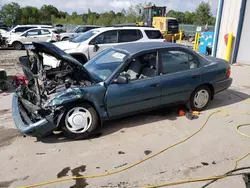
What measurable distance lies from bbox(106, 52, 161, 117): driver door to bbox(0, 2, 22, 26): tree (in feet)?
153

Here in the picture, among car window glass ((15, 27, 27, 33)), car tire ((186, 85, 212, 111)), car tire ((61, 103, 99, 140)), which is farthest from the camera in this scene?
car window glass ((15, 27, 27, 33))

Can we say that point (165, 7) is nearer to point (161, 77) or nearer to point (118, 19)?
point (161, 77)

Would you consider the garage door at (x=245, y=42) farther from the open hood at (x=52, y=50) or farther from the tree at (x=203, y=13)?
the tree at (x=203, y=13)

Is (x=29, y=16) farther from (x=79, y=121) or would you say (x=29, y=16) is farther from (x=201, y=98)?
(x=79, y=121)

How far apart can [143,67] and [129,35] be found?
5.01m

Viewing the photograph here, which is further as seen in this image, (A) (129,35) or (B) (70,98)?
(A) (129,35)

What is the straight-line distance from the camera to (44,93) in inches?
157

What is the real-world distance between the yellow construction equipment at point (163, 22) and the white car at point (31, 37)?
954cm

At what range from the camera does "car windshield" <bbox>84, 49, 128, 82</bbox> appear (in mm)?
4301

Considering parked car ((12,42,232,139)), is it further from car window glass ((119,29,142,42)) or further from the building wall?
the building wall

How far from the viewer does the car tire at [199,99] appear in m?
4.97

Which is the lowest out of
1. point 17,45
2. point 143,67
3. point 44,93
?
point 17,45

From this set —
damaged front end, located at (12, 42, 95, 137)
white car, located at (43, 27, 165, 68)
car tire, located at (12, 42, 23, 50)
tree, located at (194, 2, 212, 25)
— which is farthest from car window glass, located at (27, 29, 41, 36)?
tree, located at (194, 2, 212, 25)

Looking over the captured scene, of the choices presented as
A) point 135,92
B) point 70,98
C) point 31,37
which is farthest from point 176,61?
point 31,37
